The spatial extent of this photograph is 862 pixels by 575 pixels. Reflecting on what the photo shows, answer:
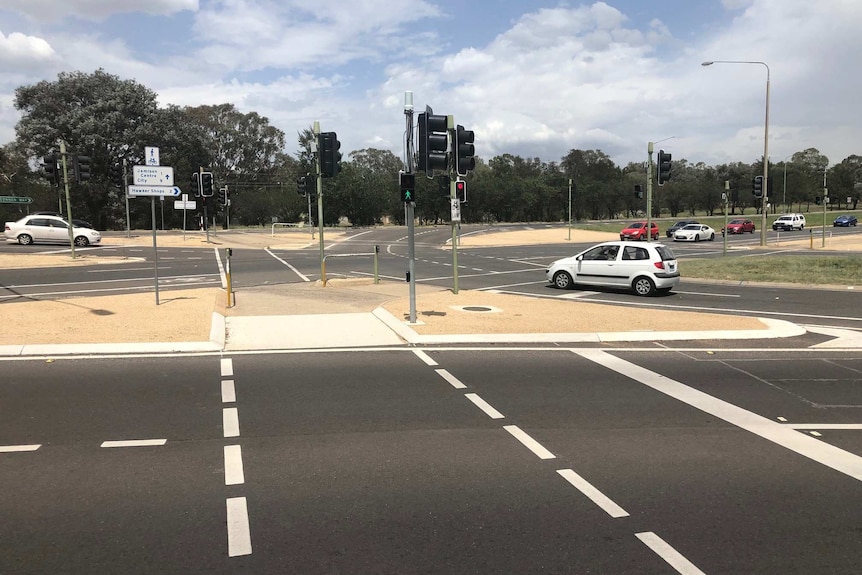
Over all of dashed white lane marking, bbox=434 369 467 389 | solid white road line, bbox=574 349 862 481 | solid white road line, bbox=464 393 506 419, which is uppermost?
dashed white lane marking, bbox=434 369 467 389

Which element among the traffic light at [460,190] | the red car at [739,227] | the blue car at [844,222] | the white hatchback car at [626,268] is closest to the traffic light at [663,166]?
the white hatchback car at [626,268]

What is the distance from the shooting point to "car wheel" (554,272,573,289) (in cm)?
2044

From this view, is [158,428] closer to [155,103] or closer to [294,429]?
[294,429]

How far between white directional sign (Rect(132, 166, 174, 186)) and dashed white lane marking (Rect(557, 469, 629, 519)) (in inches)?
435

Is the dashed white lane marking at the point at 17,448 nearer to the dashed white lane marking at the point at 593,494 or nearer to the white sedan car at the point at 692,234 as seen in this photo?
the dashed white lane marking at the point at 593,494

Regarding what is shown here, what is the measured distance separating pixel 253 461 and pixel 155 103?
68.1 m

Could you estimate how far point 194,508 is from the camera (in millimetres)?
4492

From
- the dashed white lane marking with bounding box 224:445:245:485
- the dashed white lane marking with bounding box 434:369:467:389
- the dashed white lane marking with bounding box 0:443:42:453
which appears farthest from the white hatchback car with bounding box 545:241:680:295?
the dashed white lane marking with bounding box 0:443:42:453

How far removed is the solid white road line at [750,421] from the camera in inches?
218

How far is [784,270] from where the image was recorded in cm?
2364

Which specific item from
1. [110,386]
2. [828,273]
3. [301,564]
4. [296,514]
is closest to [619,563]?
[301,564]

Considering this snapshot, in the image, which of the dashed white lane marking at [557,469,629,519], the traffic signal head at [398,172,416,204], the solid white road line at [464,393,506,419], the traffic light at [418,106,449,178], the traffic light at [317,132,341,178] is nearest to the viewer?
the dashed white lane marking at [557,469,629,519]

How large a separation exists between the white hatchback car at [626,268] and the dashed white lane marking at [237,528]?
16063 millimetres

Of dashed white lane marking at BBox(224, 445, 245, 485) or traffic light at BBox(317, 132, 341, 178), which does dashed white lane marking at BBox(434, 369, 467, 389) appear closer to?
dashed white lane marking at BBox(224, 445, 245, 485)
